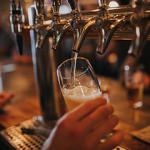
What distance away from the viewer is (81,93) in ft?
2.32

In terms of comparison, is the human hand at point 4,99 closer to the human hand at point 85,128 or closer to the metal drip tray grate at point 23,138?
the metal drip tray grate at point 23,138

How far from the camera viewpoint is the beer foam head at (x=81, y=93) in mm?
695

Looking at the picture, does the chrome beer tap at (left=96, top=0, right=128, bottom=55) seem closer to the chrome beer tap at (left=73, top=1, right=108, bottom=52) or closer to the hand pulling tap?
the chrome beer tap at (left=73, top=1, right=108, bottom=52)

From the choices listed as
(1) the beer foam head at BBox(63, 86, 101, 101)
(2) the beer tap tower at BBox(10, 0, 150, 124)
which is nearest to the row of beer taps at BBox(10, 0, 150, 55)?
(2) the beer tap tower at BBox(10, 0, 150, 124)

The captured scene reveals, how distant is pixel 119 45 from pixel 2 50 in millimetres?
3767

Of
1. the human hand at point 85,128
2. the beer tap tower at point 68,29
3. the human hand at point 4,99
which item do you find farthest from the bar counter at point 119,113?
the human hand at point 85,128

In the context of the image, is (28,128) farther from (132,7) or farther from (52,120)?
(132,7)

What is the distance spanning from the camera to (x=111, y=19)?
0.68m

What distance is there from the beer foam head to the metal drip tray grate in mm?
268

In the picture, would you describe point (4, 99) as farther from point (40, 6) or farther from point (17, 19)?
point (40, 6)

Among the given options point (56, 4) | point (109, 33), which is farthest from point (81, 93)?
point (56, 4)

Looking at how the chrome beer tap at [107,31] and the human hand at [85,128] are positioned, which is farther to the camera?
the chrome beer tap at [107,31]

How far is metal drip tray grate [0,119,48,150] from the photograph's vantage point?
0.89 meters

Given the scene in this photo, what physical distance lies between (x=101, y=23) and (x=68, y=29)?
130 mm
